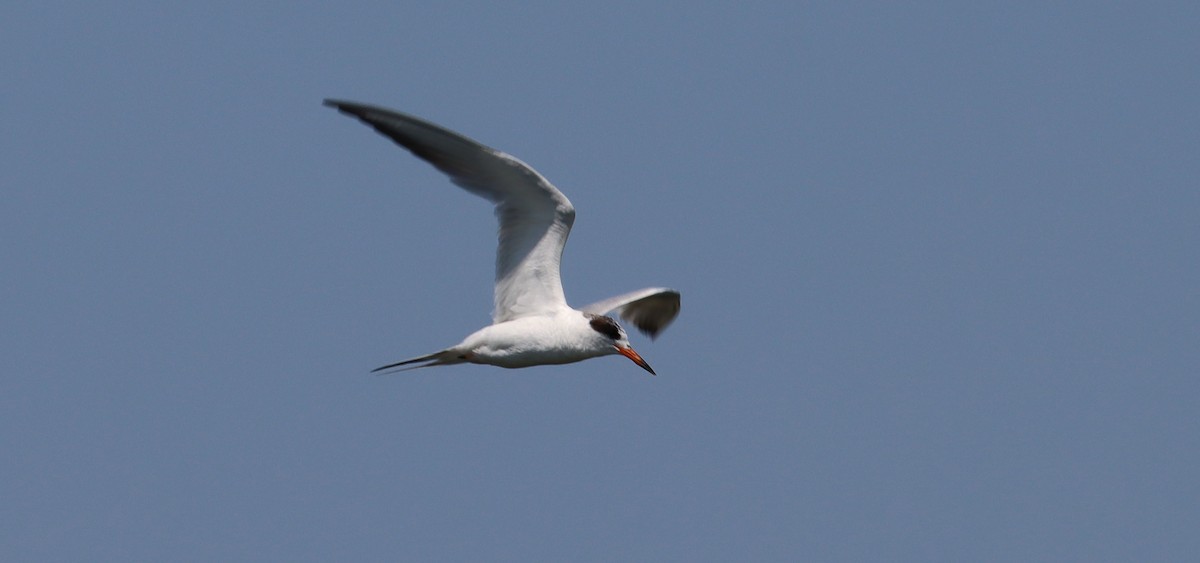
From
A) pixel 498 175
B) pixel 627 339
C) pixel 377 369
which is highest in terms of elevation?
pixel 498 175

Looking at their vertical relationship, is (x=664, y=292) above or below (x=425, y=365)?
above

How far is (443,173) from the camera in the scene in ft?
42.3

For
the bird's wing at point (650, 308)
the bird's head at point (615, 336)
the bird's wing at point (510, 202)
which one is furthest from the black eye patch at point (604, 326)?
the bird's wing at point (650, 308)

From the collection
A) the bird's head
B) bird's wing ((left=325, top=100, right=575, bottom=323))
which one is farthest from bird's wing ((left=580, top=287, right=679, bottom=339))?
bird's wing ((left=325, top=100, right=575, bottom=323))

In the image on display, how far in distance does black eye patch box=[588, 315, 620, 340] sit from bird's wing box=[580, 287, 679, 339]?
6.44 feet

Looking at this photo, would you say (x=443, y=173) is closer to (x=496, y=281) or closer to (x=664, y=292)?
(x=496, y=281)

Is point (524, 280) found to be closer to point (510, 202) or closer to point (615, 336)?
point (510, 202)

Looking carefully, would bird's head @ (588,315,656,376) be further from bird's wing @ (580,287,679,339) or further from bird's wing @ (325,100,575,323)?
bird's wing @ (580,287,679,339)

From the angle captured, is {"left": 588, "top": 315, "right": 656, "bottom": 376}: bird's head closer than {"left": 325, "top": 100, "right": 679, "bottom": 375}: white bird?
No

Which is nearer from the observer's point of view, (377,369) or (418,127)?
(418,127)

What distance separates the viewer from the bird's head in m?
13.5

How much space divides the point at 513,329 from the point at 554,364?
577 millimetres

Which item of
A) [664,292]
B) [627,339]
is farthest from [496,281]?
[664,292]

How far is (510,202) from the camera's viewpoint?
1338cm
